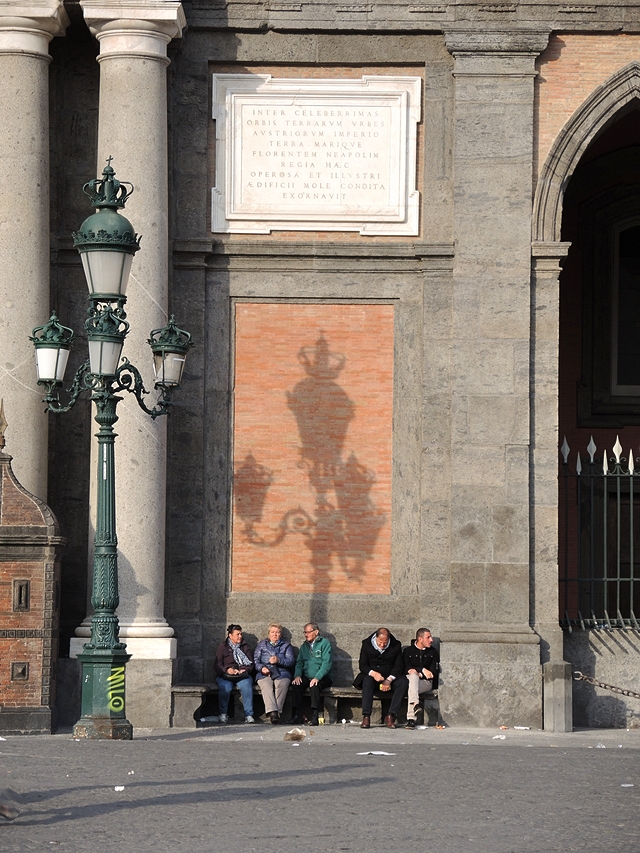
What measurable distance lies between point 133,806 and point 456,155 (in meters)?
10.3

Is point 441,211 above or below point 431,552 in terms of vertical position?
above

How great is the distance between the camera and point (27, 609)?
51.7 feet

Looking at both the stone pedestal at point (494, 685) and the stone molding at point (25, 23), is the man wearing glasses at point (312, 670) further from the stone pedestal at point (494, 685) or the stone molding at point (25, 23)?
→ the stone molding at point (25, 23)

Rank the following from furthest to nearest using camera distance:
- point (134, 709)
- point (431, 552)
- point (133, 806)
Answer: point (431, 552) < point (134, 709) < point (133, 806)

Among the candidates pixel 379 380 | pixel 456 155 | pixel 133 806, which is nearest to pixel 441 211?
pixel 456 155

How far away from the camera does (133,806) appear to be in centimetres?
953

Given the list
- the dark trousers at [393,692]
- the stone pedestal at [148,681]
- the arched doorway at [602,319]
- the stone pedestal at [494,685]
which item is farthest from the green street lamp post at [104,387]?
the arched doorway at [602,319]

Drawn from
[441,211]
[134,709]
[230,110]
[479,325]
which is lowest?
[134,709]

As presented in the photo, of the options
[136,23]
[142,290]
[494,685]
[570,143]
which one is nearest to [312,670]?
[494,685]

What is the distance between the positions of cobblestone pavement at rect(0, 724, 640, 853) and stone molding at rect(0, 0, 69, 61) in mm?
7612

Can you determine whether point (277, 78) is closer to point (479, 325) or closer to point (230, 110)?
point (230, 110)

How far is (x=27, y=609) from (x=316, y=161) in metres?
6.11

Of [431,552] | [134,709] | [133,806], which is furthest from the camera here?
[431,552]

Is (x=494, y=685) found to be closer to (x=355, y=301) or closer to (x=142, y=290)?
(x=355, y=301)
